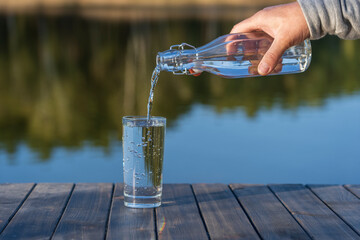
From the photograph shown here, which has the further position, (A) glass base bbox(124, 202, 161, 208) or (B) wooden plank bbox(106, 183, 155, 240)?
(A) glass base bbox(124, 202, 161, 208)

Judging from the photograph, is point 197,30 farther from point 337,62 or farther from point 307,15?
point 307,15

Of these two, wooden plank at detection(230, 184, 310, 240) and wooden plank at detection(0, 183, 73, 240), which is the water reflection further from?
wooden plank at detection(230, 184, 310, 240)

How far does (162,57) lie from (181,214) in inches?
18.8

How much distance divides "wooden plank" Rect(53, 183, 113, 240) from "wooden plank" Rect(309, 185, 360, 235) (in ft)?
2.25

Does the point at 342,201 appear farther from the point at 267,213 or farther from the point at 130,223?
the point at 130,223

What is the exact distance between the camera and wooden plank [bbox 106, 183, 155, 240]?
1685 millimetres

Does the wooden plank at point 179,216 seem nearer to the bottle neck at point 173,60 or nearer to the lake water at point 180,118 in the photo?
the bottle neck at point 173,60

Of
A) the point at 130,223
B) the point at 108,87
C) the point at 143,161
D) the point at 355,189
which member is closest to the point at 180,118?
the point at 108,87

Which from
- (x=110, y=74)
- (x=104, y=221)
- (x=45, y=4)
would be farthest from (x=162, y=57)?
(x=45, y=4)

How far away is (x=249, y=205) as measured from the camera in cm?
197

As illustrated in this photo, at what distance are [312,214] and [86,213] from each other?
2.17 ft

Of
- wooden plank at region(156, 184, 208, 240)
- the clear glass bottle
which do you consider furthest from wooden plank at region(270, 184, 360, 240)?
the clear glass bottle

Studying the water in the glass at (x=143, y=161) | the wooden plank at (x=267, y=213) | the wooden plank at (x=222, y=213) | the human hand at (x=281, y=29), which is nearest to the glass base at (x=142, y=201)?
the water in the glass at (x=143, y=161)

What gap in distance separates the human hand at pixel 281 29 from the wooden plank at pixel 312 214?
44 cm
